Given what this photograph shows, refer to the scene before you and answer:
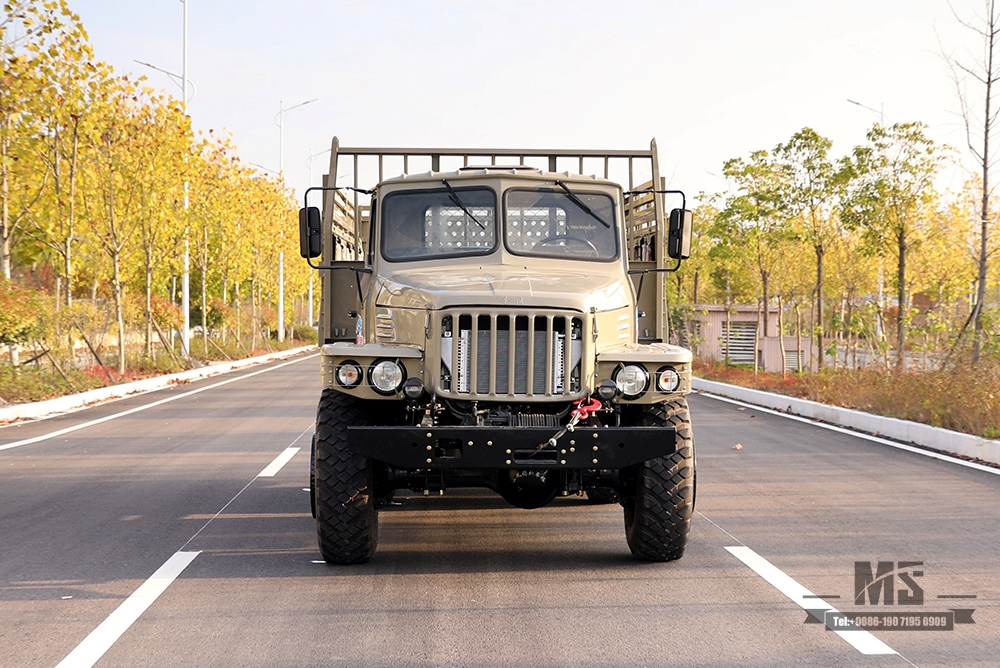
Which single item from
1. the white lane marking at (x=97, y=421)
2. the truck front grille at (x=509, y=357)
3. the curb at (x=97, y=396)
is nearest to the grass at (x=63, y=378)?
the curb at (x=97, y=396)

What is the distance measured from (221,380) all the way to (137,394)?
5601mm

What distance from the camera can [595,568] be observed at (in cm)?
741

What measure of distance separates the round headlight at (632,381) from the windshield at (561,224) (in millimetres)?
1633

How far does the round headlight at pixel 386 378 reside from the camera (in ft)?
23.9

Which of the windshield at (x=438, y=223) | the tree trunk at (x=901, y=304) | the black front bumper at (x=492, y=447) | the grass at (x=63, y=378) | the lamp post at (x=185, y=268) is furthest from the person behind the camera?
the lamp post at (x=185, y=268)

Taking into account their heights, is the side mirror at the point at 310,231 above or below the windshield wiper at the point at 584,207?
below

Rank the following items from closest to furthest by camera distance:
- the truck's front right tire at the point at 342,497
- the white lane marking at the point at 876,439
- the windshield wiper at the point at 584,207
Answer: the truck's front right tire at the point at 342,497, the windshield wiper at the point at 584,207, the white lane marking at the point at 876,439

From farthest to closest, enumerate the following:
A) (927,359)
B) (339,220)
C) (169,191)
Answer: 1. (169,191)
2. (927,359)
3. (339,220)

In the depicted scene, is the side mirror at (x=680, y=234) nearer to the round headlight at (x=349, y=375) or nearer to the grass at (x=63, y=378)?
the round headlight at (x=349, y=375)

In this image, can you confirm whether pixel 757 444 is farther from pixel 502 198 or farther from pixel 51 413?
pixel 51 413

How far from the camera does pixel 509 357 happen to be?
7.23m

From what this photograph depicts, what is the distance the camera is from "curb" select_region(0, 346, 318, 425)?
19.0 metres

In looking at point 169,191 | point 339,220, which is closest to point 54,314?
point 169,191
